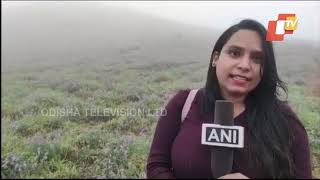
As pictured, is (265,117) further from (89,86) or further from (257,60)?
(89,86)

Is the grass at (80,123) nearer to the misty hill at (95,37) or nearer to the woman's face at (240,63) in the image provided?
the misty hill at (95,37)

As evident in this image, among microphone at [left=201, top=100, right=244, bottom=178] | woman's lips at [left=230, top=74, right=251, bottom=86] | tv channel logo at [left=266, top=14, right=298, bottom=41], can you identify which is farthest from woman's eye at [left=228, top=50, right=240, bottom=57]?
tv channel logo at [left=266, top=14, right=298, bottom=41]

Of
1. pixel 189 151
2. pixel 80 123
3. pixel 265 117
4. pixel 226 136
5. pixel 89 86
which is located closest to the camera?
pixel 226 136

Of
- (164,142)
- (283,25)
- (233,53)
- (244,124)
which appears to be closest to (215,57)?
(233,53)

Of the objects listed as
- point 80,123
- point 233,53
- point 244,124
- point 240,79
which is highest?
point 233,53

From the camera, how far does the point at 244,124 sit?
2.18 metres

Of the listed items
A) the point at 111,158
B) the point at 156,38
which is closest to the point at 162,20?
the point at 156,38

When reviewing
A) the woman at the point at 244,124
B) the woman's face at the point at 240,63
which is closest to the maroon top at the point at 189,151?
the woman at the point at 244,124

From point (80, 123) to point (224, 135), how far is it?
4.01 feet

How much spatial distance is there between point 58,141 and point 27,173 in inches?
10.4

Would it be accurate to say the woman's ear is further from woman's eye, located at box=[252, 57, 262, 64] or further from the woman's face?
woman's eye, located at box=[252, 57, 262, 64]

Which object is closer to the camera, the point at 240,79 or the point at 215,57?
the point at 240,79

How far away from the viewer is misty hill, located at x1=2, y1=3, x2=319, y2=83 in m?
2.77

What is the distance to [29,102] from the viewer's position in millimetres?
2752
